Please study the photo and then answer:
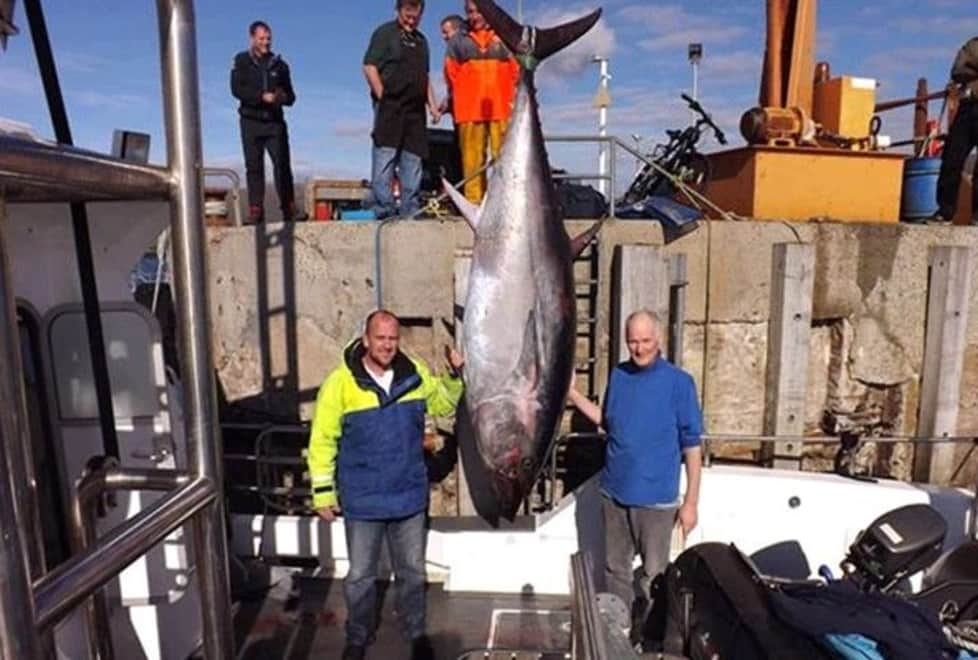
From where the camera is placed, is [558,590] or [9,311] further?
[558,590]

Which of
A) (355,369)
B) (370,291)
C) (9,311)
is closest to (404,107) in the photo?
(370,291)

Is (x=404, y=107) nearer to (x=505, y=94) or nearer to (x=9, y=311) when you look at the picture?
(x=505, y=94)

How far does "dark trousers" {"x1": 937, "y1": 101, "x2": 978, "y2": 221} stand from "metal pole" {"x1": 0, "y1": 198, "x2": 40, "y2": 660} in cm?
884

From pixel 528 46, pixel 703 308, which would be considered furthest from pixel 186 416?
pixel 703 308

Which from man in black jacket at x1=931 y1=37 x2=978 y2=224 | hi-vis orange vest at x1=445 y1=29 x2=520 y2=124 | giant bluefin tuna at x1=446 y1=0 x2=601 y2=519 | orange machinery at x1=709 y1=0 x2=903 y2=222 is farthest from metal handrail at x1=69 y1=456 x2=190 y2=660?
man in black jacket at x1=931 y1=37 x2=978 y2=224

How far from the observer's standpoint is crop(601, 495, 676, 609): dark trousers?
12.2 ft

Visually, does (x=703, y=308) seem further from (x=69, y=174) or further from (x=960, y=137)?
(x=69, y=174)

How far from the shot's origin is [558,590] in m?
4.27

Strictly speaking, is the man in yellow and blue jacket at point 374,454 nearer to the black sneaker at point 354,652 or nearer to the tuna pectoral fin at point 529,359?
the black sneaker at point 354,652

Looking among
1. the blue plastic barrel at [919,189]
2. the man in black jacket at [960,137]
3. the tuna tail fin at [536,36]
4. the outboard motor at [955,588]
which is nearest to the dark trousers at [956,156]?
the man in black jacket at [960,137]

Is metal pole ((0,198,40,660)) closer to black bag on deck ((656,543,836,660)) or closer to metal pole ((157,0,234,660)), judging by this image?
metal pole ((157,0,234,660))

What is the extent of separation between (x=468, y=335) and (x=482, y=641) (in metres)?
1.85

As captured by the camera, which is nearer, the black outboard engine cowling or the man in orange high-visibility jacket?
the black outboard engine cowling

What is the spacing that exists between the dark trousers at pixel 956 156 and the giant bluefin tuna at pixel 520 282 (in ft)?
21.3
